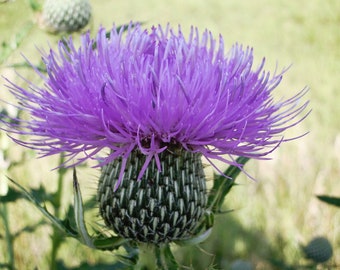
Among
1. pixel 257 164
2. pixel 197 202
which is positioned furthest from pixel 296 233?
pixel 197 202

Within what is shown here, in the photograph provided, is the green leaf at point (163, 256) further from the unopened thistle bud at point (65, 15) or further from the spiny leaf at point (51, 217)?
the unopened thistle bud at point (65, 15)

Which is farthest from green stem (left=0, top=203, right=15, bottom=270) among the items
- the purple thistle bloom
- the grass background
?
the purple thistle bloom

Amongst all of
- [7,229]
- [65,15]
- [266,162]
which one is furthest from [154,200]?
[266,162]

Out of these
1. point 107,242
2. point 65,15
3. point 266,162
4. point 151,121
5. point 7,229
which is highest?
point 65,15

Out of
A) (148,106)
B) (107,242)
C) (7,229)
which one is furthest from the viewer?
(7,229)

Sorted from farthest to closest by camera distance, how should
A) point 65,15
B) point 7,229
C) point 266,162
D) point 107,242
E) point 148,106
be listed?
point 266,162
point 65,15
point 7,229
point 107,242
point 148,106

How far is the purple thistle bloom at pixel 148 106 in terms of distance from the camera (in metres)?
1.80

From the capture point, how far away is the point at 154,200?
1.93 m

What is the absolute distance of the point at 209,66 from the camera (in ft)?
6.33

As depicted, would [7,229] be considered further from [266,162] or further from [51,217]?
[266,162]

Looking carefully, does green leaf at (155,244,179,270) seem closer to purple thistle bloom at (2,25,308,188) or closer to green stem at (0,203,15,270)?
purple thistle bloom at (2,25,308,188)

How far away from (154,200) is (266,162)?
12.6ft

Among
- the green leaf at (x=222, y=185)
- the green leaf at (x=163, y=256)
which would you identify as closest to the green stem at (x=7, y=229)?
the green leaf at (x=163, y=256)

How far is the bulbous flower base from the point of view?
1936 millimetres
